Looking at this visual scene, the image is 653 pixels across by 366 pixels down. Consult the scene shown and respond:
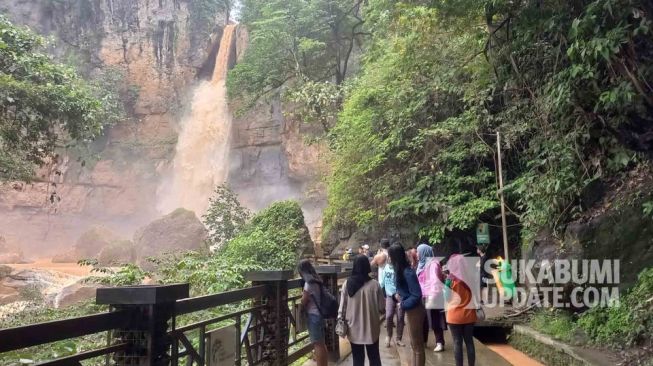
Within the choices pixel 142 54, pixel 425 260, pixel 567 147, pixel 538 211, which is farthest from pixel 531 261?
pixel 142 54

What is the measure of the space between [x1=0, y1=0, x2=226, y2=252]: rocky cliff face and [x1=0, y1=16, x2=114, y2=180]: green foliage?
1939 cm

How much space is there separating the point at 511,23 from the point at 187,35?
1170 inches

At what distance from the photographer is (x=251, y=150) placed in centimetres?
3136

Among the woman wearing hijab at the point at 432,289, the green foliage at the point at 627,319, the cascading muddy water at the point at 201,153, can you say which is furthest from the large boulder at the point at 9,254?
the green foliage at the point at 627,319

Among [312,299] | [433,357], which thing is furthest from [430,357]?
[312,299]

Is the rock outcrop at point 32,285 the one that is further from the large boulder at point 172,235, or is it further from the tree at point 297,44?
the tree at point 297,44

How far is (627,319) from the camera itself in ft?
19.0

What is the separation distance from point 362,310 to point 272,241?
10988mm

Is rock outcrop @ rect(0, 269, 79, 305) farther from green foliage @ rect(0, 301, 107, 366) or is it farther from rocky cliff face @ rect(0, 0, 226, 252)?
rocky cliff face @ rect(0, 0, 226, 252)

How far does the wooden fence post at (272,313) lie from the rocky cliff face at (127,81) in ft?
Result: 95.1

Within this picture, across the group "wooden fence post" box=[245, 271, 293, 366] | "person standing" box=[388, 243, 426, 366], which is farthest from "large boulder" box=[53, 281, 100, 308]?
"person standing" box=[388, 243, 426, 366]

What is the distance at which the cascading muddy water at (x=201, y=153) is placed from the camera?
3178 centimetres

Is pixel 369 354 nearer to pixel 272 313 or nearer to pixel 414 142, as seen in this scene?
pixel 272 313

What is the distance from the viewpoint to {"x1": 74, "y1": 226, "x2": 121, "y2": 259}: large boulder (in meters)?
25.5
